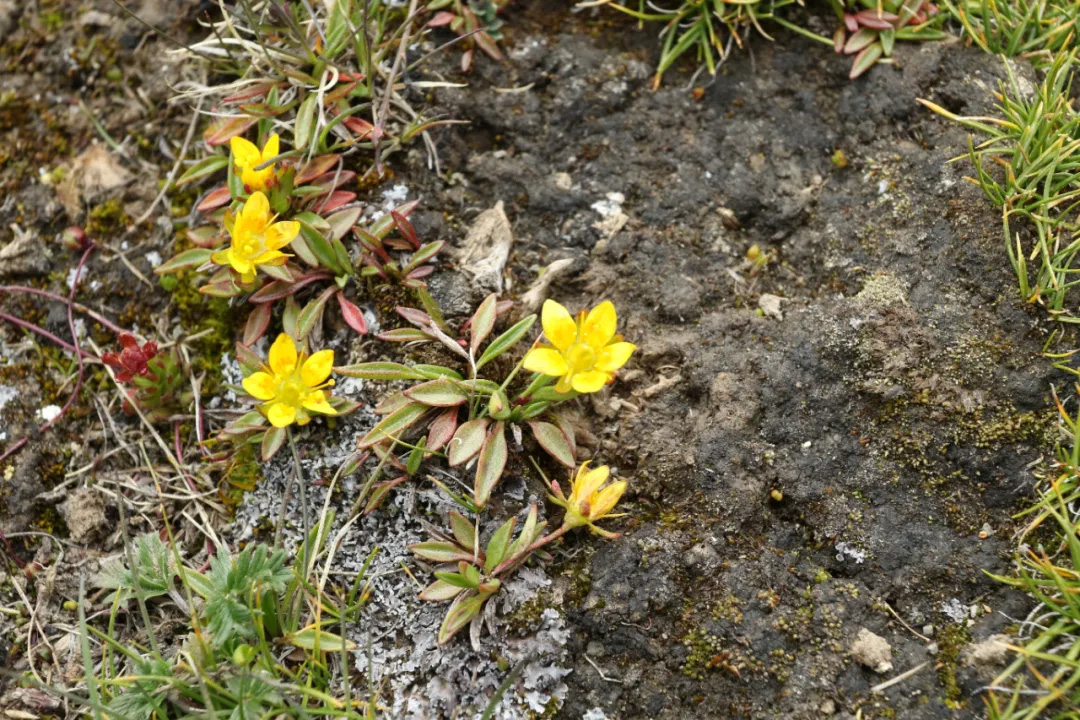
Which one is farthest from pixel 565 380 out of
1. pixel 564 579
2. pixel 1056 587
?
pixel 1056 587

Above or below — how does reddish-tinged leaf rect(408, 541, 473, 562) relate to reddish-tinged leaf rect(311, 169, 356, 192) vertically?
below

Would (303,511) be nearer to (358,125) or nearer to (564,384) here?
(564,384)

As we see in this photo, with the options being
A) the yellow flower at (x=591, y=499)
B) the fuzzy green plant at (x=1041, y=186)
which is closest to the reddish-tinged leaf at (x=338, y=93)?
the yellow flower at (x=591, y=499)

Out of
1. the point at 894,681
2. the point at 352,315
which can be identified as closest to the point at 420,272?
the point at 352,315

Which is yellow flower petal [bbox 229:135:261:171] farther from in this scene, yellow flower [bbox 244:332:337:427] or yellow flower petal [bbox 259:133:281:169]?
yellow flower [bbox 244:332:337:427]

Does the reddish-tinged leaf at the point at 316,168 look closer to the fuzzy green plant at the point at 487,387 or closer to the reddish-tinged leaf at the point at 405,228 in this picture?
the reddish-tinged leaf at the point at 405,228

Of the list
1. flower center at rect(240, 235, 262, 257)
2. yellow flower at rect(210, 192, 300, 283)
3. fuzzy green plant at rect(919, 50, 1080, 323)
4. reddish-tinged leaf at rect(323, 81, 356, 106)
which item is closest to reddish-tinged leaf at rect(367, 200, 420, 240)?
yellow flower at rect(210, 192, 300, 283)
